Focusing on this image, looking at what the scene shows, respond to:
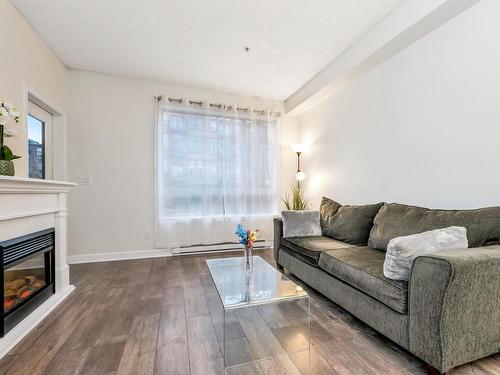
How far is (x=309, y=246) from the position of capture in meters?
2.38

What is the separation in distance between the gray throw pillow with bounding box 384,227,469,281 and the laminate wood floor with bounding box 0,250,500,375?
1.62ft

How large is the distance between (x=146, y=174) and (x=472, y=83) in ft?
12.3

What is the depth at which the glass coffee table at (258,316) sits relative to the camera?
147 cm

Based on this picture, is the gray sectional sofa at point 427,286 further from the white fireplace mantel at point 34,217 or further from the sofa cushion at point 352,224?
the white fireplace mantel at point 34,217

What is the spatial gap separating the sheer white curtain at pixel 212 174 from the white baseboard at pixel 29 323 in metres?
1.53

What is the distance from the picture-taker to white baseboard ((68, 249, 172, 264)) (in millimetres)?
3299

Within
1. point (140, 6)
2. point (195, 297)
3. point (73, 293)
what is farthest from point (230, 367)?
point (140, 6)

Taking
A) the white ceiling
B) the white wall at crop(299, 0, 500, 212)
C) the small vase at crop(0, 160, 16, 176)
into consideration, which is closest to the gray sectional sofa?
the white wall at crop(299, 0, 500, 212)

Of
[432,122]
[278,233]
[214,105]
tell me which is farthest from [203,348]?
[214,105]

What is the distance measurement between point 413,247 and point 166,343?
1.63m

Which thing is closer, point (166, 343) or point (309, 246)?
point (166, 343)

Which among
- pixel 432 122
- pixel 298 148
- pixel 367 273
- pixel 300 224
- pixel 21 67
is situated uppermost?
pixel 21 67

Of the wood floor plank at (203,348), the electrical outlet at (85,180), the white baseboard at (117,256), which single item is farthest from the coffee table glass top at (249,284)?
the electrical outlet at (85,180)

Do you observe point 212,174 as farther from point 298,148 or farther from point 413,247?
point 413,247
